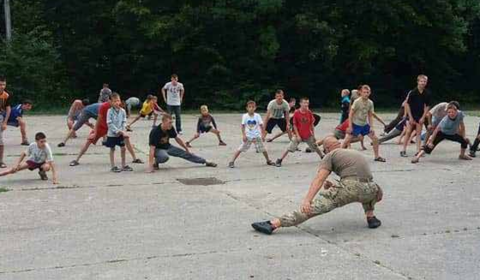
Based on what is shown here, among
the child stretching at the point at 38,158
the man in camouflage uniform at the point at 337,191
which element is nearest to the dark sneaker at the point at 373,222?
the man in camouflage uniform at the point at 337,191

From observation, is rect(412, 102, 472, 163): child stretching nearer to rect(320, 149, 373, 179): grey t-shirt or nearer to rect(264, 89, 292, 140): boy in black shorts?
rect(264, 89, 292, 140): boy in black shorts

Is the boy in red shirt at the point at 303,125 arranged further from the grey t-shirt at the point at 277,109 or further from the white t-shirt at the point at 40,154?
the white t-shirt at the point at 40,154

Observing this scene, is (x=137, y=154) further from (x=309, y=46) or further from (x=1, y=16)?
(x=1, y=16)

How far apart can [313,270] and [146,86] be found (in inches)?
1242

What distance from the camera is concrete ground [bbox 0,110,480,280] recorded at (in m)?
6.20

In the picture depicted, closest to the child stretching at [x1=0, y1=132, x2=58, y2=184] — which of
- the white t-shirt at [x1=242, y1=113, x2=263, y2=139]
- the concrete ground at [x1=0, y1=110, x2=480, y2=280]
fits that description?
the concrete ground at [x1=0, y1=110, x2=480, y2=280]

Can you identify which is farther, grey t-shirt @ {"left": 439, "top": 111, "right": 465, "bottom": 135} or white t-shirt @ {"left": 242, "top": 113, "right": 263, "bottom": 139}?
grey t-shirt @ {"left": 439, "top": 111, "right": 465, "bottom": 135}

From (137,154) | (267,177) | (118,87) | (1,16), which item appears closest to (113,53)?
(118,87)

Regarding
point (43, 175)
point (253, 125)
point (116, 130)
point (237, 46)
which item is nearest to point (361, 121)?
point (253, 125)

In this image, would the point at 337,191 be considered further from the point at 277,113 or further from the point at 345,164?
the point at 277,113

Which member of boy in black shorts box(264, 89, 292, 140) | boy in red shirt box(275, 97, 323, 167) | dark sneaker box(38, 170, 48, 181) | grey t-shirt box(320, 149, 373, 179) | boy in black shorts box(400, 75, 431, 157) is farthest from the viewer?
boy in black shorts box(264, 89, 292, 140)

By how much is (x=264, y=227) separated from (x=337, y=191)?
0.94m

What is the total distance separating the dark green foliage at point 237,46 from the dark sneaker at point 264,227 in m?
25.8

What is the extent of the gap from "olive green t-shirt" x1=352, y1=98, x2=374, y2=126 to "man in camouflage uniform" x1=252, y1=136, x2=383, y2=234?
18.8 feet
